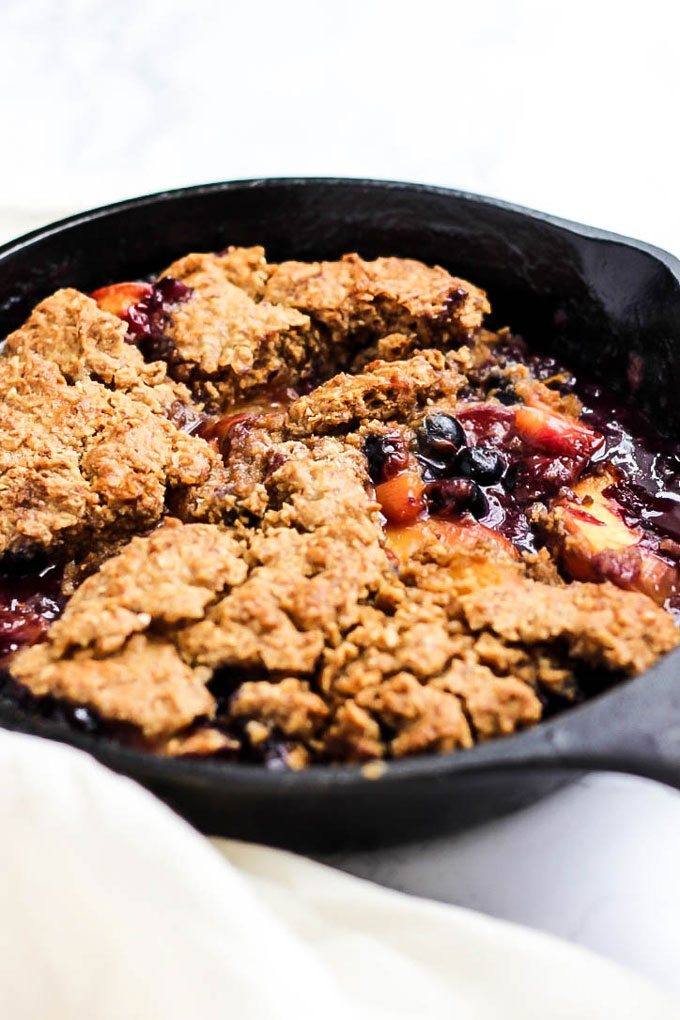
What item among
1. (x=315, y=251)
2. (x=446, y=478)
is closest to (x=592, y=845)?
(x=446, y=478)

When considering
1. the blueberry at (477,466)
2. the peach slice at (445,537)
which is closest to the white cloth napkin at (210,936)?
the peach slice at (445,537)

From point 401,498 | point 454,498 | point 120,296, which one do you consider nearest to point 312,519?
point 401,498

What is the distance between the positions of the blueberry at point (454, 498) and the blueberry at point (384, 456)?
0.33ft

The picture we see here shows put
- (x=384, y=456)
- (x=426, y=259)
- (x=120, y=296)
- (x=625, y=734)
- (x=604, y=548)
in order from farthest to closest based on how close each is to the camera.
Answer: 1. (x=426, y=259)
2. (x=120, y=296)
3. (x=384, y=456)
4. (x=604, y=548)
5. (x=625, y=734)

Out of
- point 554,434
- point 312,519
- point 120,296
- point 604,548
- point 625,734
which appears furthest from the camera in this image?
point 120,296

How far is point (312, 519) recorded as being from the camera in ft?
7.97

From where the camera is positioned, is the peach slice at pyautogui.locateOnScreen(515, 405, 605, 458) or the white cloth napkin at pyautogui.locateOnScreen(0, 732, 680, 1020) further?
the peach slice at pyautogui.locateOnScreen(515, 405, 605, 458)

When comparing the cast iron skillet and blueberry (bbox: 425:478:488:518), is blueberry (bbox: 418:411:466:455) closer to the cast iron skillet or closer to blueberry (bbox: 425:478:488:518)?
blueberry (bbox: 425:478:488:518)

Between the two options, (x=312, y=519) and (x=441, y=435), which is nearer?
(x=312, y=519)

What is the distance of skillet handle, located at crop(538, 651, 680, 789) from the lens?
6.22 feet

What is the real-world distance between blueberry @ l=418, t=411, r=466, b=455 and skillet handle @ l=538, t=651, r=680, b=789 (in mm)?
923

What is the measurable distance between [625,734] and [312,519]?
86cm

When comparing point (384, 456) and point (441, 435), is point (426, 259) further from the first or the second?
point (384, 456)

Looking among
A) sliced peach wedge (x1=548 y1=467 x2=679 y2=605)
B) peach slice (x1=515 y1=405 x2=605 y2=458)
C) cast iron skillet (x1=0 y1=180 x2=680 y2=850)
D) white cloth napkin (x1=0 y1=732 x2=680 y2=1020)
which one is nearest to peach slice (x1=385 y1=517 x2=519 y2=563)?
sliced peach wedge (x1=548 y1=467 x2=679 y2=605)
